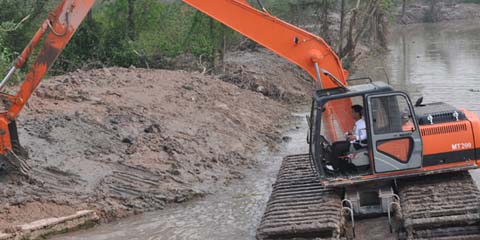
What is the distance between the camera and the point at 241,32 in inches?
442

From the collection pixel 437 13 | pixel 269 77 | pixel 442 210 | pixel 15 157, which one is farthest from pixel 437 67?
pixel 437 13

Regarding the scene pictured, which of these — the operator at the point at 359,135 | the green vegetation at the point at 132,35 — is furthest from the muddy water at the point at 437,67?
the operator at the point at 359,135

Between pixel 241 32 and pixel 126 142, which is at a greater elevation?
pixel 241 32

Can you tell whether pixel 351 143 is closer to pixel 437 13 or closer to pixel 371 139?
pixel 371 139

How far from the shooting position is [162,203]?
12.8 m

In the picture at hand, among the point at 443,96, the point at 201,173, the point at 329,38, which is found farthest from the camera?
the point at 329,38

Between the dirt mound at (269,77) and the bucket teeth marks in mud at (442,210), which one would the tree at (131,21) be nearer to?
the dirt mound at (269,77)

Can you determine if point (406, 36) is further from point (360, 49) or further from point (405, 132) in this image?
point (405, 132)

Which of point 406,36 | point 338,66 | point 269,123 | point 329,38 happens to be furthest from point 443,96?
point 406,36

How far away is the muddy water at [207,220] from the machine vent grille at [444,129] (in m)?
3.14

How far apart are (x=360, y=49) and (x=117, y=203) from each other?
30.8 meters

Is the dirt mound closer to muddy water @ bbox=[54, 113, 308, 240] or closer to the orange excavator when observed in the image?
muddy water @ bbox=[54, 113, 308, 240]

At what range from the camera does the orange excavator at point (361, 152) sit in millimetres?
9508

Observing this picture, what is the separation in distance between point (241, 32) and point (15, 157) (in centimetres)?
450
